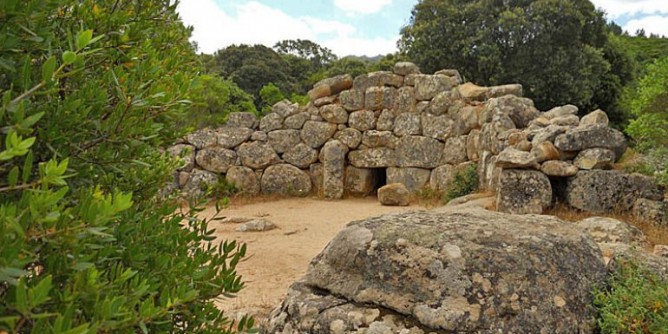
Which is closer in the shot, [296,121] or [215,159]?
[215,159]

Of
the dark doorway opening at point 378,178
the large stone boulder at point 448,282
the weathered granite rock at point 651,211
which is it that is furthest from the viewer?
the dark doorway opening at point 378,178

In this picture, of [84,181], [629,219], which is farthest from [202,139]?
[84,181]

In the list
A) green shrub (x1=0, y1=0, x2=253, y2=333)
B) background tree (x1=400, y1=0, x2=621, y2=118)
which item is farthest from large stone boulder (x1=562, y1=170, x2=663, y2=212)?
background tree (x1=400, y1=0, x2=621, y2=118)

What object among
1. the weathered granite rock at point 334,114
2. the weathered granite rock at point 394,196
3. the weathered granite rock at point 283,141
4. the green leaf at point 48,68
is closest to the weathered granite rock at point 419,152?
the weathered granite rock at point 394,196

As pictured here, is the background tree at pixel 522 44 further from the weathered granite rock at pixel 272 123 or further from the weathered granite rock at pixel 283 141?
the weathered granite rock at pixel 283 141

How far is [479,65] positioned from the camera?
665 inches

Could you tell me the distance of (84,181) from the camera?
1193 mm

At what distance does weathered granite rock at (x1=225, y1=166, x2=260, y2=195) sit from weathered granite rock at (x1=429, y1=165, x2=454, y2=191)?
3913 mm

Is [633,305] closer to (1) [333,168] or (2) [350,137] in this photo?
(1) [333,168]

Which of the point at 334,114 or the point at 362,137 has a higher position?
the point at 334,114

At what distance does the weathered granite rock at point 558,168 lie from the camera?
6.65 m

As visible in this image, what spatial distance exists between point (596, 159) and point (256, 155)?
699cm

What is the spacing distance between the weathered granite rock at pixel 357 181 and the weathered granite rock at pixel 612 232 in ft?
20.3

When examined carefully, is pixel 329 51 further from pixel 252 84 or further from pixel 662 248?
pixel 662 248
